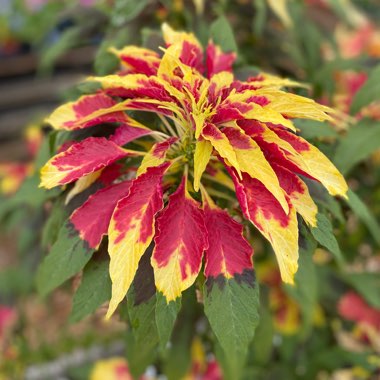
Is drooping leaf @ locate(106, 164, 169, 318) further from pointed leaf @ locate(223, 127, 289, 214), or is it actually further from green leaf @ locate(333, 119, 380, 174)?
green leaf @ locate(333, 119, 380, 174)

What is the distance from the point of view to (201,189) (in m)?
0.66

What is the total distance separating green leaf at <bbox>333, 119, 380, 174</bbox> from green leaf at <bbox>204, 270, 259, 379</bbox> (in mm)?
304

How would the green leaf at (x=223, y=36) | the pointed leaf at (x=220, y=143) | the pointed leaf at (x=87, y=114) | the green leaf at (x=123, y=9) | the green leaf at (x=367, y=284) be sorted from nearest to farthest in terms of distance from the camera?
the pointed leaf at (x=220, y=143) → the pointed leaf at (x=87, y=114) → the green leaf at (x=223, y=36) → the green leaf at (x=123, y=9) → the green leaf at (x=367, y=284)

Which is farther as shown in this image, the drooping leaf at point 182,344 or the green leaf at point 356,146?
the drooping leaf at point 182,344

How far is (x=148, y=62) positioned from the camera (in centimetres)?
69

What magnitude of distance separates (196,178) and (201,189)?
0.10 metres

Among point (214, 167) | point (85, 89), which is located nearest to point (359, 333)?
point (214, 167)

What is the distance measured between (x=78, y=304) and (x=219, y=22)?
44cm

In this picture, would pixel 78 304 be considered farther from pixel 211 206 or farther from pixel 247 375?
pixel 247 375

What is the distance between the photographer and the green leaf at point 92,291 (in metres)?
0.61

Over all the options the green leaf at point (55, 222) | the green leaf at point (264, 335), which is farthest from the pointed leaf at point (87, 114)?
the green leaf at point (264, 335)

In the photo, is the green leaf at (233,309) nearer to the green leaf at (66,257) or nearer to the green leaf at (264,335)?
the green leaf at (66,257)

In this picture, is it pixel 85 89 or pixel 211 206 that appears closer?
pixel 211 206

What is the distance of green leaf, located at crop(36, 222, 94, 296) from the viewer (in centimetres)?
62
